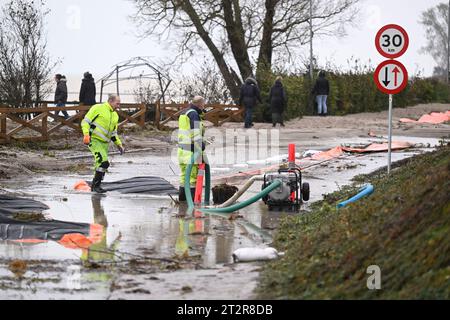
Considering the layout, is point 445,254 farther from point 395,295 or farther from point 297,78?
point 297,78

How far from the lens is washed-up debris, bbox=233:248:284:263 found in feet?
37.5

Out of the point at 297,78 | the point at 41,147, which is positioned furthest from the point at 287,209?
the point at 297,78

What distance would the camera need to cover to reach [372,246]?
9508mm

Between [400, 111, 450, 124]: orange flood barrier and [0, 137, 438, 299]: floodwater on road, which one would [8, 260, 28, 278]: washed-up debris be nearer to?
[0, 137, 438, 299]: floodwater on road

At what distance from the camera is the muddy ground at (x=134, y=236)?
397 inches

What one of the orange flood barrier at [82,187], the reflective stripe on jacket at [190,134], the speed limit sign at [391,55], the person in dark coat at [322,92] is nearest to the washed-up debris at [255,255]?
the reflective stripe on jacket at [190,134]

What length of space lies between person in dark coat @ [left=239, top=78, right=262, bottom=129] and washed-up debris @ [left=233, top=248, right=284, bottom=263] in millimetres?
24596

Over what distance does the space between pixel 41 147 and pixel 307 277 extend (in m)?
19.1

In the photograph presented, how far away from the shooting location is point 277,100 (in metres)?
36.9

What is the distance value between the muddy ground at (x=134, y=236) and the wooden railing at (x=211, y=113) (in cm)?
753

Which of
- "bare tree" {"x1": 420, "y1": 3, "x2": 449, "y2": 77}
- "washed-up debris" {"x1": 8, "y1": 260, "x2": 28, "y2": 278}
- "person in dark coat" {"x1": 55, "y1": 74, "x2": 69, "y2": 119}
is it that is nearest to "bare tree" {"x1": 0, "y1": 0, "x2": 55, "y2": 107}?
"person in dark coat" {"x1": 55, "y1": 74, "x2": 69, "y2": 119}

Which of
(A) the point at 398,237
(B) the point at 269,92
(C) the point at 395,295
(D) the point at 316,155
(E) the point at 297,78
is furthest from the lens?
(E) the point at 297,78

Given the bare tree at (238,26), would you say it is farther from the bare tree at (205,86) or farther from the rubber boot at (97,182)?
the rubber boot at (97,182)
